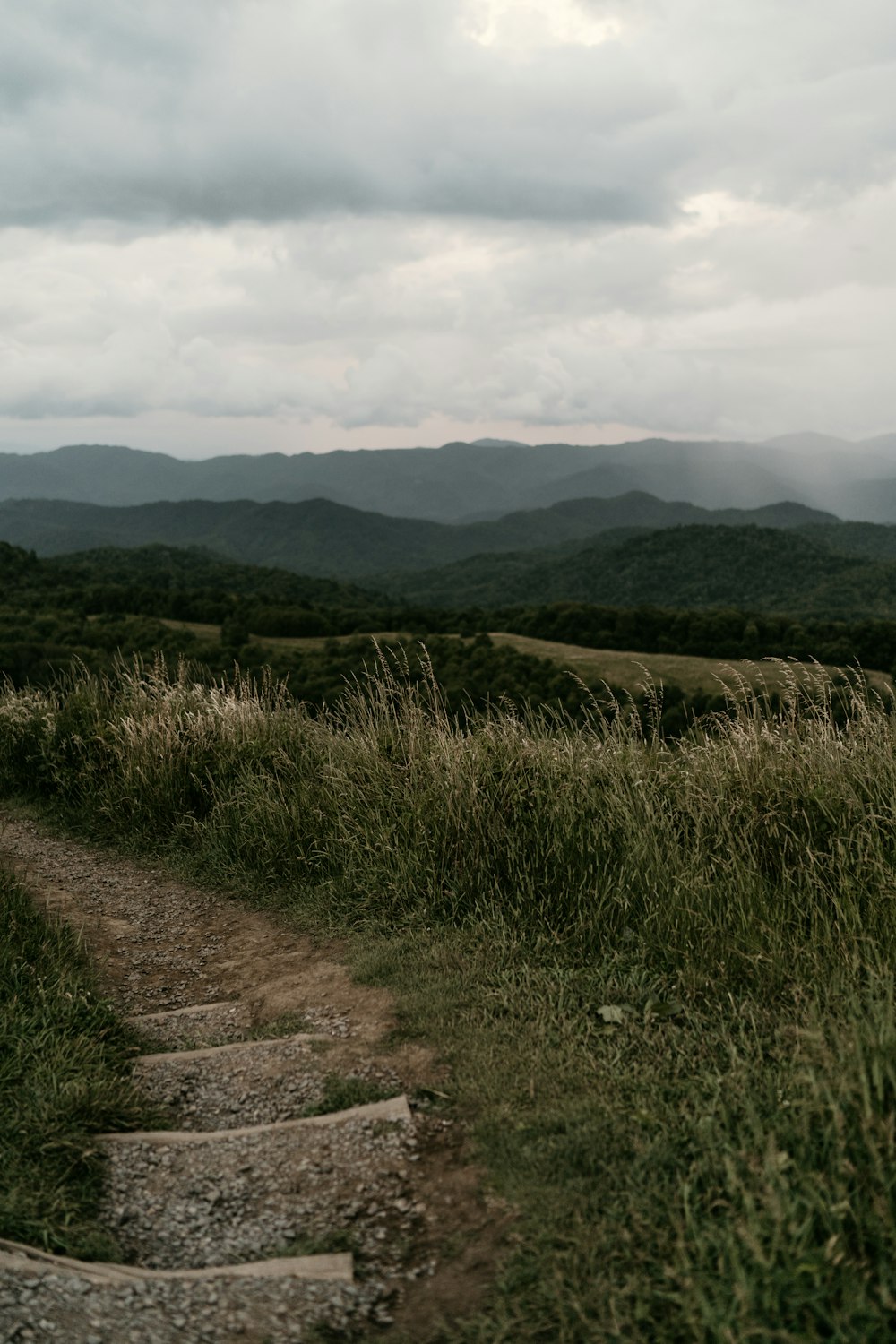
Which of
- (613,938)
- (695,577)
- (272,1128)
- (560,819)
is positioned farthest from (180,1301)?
(695,577)

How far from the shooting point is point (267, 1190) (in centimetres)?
314

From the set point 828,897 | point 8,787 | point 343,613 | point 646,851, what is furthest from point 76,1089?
point 343,613

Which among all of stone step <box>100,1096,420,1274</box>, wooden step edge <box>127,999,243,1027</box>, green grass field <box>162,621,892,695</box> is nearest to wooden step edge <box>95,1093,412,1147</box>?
stone step <box>100,1096,420,1274</box>

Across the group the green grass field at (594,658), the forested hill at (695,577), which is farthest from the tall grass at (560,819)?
the forested hill at (695,577)

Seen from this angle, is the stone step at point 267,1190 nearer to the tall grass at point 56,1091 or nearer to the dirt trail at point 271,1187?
the dirt trail at point 271,1187

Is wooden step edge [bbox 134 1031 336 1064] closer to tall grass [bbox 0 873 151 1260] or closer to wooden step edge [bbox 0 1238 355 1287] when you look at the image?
tall grass [bbox 0 873 151 1260]

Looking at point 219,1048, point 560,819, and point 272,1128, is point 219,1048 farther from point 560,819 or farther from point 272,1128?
point 560,819

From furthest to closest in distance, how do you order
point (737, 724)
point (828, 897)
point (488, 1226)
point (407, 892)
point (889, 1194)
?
point (737, 724) → point (407, 892) → point (828, 897) → point (488, 1226) → point (889, 1194)

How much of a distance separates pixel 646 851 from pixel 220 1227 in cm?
297

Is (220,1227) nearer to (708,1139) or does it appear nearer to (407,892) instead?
(708,1139)

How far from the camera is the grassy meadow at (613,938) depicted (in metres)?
2.51

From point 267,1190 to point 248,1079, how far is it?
2.63 ft

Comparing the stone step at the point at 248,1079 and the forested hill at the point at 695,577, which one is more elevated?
the forested hill at the point at 695,577

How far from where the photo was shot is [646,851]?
5191 mm
